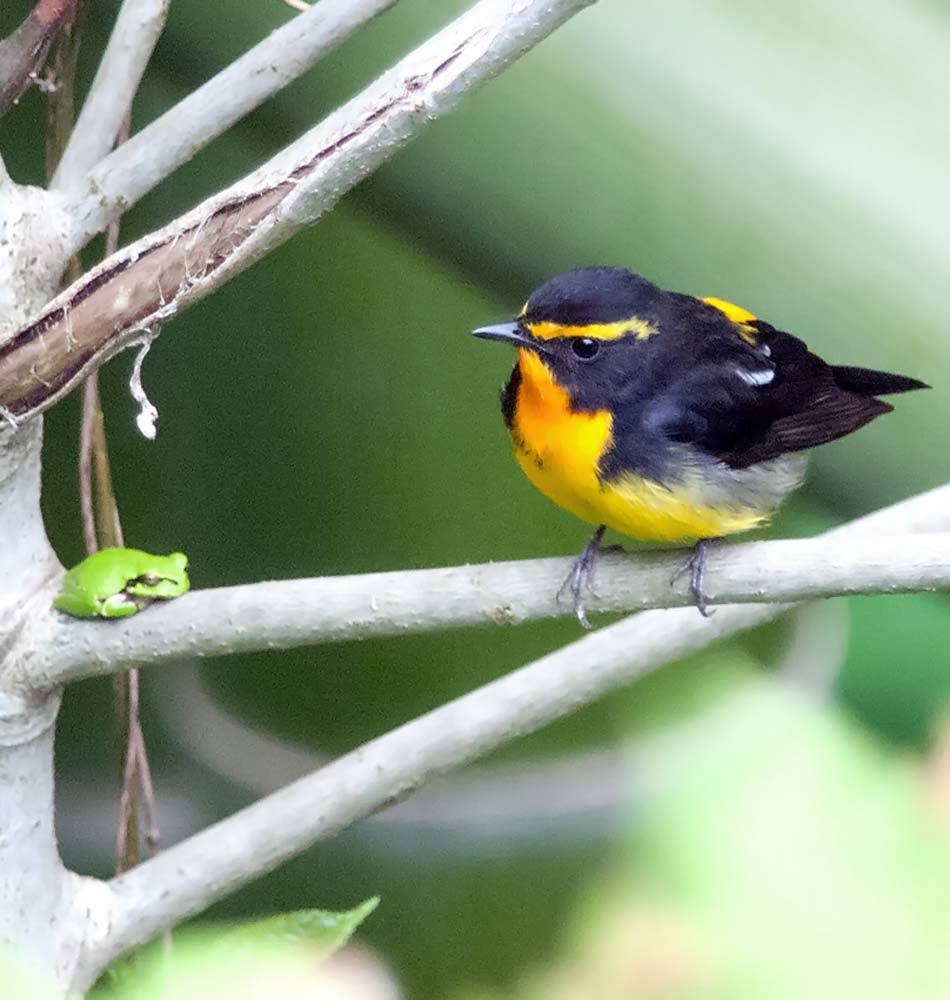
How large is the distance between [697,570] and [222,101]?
37cm

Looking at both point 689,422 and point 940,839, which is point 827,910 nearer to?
point 940,839

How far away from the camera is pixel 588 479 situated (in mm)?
660

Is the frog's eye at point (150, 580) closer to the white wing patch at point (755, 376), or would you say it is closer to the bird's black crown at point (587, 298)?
the bird's black crown at point (587, 298)

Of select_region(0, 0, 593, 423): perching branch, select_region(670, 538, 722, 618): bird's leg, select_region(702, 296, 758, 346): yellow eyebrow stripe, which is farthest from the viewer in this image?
select_region(702, 296, 758, 346): yellow eyebrow stripe

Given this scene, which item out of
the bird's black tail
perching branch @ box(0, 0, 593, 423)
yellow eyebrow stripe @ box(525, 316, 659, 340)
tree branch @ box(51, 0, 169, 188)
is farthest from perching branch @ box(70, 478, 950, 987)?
tree branch @ box(51, 0, 169, 188)

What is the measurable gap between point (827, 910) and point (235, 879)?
49cm

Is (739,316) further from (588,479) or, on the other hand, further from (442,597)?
(442,597)

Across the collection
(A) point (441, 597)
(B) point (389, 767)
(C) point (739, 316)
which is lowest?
(B) point (389, 767)

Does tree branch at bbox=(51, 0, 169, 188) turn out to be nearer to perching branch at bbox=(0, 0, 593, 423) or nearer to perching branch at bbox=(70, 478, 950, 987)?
perching branch at bbox=(0, 0, 593, 423)

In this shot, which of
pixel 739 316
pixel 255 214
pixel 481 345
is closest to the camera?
pixel 255 214

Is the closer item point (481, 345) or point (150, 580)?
point (150, 580)

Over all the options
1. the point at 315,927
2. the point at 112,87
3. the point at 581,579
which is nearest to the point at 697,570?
the point at 581,579

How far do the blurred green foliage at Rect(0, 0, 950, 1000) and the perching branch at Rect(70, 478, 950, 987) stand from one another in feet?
0.60

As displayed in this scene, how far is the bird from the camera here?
2.17 feet
